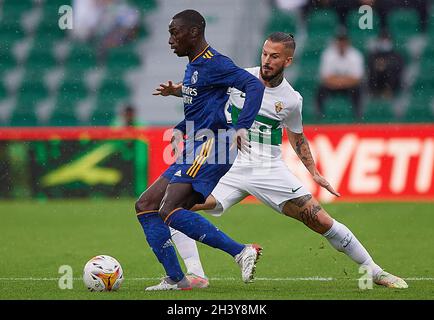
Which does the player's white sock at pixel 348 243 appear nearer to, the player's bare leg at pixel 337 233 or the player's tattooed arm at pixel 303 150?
the player's bare leg at pixel 337 233

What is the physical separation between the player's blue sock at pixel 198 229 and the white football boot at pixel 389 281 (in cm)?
116

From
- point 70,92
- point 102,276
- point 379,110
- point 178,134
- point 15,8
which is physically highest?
point 15,8

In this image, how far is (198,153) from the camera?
26.1ft

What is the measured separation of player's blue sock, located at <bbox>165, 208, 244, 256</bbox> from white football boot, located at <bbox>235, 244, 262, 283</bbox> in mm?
52

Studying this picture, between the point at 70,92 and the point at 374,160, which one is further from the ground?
the point at 70,92

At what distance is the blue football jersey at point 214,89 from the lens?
773cm

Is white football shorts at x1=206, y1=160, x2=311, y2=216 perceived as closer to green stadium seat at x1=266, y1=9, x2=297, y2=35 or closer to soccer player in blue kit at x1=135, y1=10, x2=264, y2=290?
soccer player in blue kit at x1=135, y1=10, x2=264, y2=290

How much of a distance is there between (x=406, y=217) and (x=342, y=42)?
5096mm

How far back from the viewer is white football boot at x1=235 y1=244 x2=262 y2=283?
7.68m

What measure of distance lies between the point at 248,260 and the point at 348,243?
94 centimetres

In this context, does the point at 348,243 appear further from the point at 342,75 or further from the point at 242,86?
the point at 342,75

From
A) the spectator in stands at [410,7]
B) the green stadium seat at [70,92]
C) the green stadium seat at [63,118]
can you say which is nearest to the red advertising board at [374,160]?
the spectator in stands at [410,7]

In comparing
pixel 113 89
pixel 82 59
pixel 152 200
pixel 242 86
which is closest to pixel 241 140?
pixel 242 86

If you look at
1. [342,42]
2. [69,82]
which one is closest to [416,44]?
[342,42]
